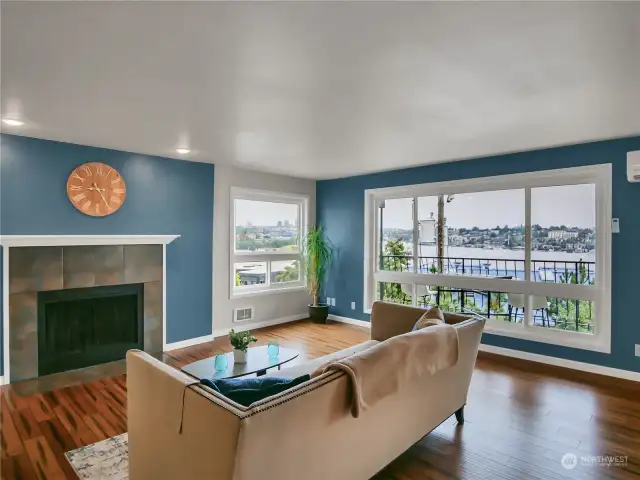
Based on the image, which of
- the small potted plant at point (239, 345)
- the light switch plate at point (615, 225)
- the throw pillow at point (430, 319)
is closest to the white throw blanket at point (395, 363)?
the throw pillow at point (430, 319)

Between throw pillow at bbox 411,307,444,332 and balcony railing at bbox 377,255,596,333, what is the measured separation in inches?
83.1

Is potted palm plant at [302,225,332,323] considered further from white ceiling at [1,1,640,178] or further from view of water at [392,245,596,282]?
white ceiling at [1,1,640,178]

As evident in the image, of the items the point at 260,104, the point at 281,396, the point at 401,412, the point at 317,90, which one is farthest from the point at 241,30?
the point at 401,412

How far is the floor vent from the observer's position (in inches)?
218

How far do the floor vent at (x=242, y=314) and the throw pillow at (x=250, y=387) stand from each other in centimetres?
385

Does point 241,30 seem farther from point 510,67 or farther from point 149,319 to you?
point 149,319

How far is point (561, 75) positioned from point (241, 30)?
6.15 feet

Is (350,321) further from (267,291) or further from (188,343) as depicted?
(188,343)

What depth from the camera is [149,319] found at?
457cm

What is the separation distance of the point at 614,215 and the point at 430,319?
249 centimetres

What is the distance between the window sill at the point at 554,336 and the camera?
155 inches

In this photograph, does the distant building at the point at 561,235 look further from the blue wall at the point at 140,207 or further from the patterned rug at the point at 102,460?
the patterned rug at the point at 102,460

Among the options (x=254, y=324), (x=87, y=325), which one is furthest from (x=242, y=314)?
(x=87, y=325)

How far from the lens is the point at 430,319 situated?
2.78 meters
